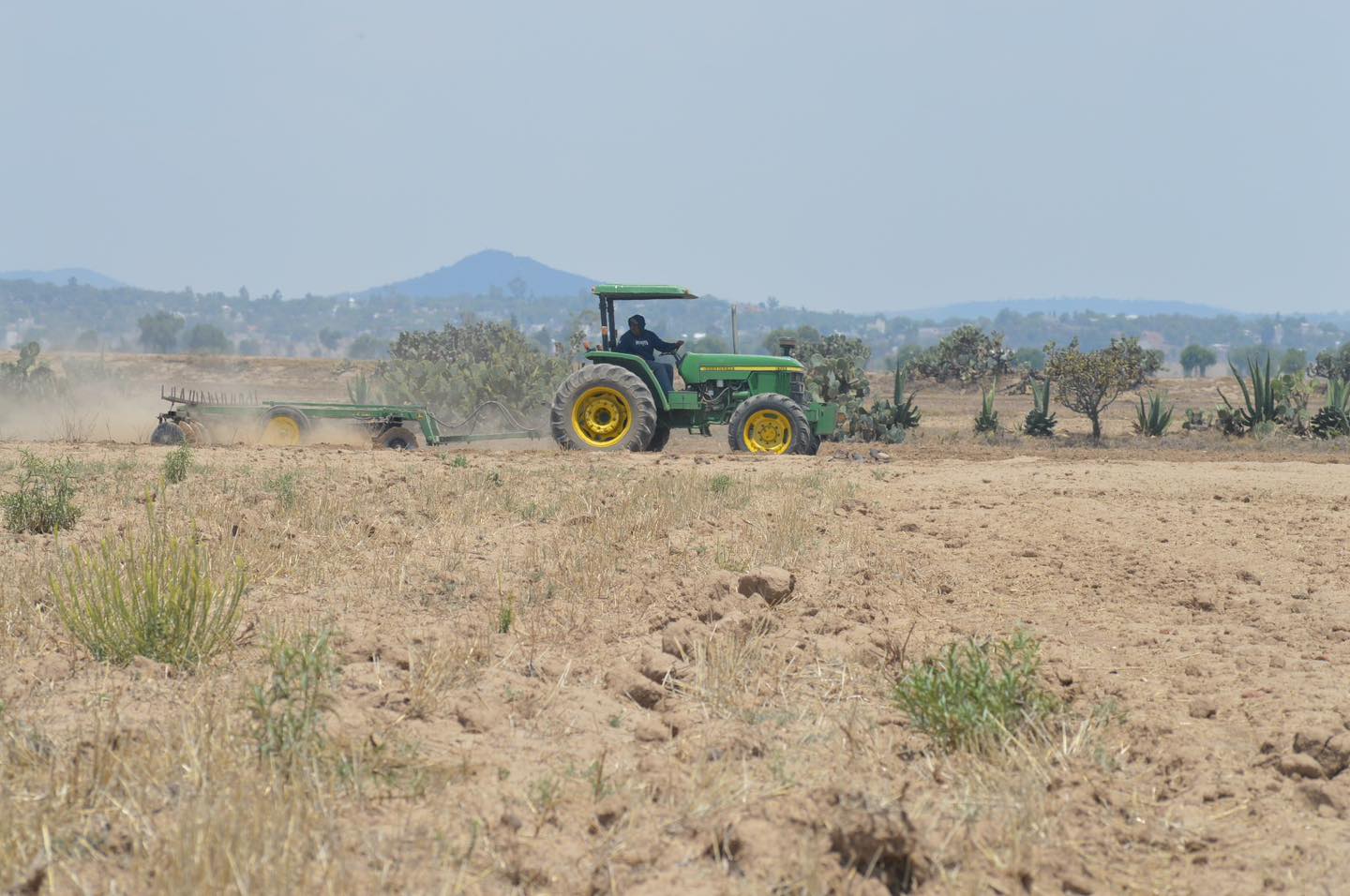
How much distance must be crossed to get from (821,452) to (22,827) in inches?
593

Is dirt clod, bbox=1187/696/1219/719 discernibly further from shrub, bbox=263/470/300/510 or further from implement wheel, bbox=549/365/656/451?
implement wheel, bbox=549/365/656/451

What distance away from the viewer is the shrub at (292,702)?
165 inches

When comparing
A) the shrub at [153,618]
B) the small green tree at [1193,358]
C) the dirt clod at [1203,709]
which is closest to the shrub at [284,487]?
the shrub at [153,618]

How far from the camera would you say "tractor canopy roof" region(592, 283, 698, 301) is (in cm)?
1420

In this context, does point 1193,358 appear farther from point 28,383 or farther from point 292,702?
point 292,702

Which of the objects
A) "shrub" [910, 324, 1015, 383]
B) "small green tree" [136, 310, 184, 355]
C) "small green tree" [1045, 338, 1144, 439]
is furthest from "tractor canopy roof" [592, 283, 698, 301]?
"small green tree" [136, 310, 184, 355]

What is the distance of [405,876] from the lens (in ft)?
11.6

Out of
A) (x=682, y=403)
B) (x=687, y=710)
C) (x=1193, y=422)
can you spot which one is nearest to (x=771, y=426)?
(x=682, y=403)

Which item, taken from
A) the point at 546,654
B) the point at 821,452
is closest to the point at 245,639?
the point at 546,654

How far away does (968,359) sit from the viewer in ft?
150

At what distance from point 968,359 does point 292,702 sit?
4318cm

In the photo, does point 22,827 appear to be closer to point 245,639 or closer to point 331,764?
point 331,764

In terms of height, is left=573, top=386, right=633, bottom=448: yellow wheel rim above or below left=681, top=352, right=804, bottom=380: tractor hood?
below

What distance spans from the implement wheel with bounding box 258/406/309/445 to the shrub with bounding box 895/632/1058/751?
1216 cm
